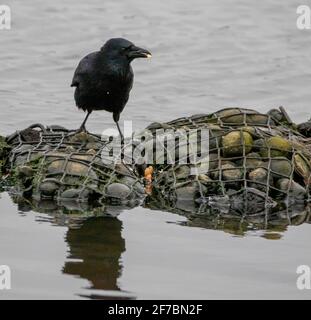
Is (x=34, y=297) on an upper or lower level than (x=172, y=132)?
lower

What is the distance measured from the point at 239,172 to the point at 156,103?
214 inches

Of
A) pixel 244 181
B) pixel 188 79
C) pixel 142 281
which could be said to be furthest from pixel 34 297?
pixel 188 79

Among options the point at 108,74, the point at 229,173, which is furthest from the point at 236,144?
the point at 108,74

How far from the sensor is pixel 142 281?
917 centimetres

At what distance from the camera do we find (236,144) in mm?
11391

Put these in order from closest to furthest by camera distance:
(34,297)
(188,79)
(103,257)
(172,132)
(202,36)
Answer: (34,297) < (103,257) < (172,132) < (188,79) < (202,36)

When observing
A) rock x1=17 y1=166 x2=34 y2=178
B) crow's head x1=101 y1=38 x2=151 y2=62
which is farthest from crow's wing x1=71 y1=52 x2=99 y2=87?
rock x1=17 y1=166 x2=34 y2=178

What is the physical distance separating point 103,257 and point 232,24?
450 inches

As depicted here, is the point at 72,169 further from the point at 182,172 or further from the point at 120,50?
the point at 120,50

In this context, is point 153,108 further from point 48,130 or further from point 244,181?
point 244,181

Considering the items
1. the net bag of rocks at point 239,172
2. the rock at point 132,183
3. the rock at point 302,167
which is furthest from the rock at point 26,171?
the rock at point 302,167

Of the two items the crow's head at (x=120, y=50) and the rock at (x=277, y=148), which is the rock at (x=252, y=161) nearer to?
the rock at (x=277, y=148)

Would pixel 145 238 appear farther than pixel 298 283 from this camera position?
Yes

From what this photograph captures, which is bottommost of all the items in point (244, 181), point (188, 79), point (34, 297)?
point (34, 297)
